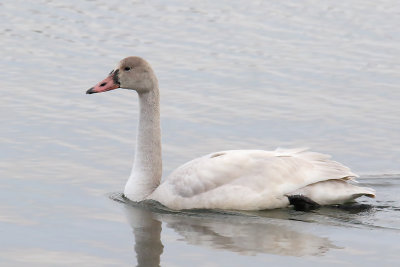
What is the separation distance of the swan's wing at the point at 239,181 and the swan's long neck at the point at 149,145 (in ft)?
1.63

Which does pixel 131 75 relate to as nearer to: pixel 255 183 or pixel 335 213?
pixel 255 183

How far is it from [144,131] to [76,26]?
8.08 metres

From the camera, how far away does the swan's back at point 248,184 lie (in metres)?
10.5

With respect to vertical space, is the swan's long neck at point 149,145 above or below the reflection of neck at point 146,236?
above

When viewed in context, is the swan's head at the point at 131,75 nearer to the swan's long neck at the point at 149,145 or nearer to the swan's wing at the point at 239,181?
the swan's long neck at the point at 149,145

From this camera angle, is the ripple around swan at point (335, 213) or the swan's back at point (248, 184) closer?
the ripple around swan at point (335, 213)

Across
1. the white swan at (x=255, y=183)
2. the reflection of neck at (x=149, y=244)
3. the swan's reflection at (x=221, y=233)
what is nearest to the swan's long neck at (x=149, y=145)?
the white swan at (x=255, y=183)

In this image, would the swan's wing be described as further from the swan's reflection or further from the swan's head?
the swan's head

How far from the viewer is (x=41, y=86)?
1524cm

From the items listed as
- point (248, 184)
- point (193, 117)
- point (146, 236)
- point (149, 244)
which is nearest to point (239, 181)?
point (248, 184)

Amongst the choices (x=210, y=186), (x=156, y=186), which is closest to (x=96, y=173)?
(x=156, y=186)

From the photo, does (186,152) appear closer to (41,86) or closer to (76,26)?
(41,86)

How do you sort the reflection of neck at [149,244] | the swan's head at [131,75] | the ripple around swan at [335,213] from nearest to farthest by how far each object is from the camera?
the reflection of neck at [149,244]
the ripple around swan at [335,213]
the swan's head at [131,75]

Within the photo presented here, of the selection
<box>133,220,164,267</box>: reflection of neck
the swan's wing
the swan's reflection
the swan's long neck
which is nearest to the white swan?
the swan's wing
